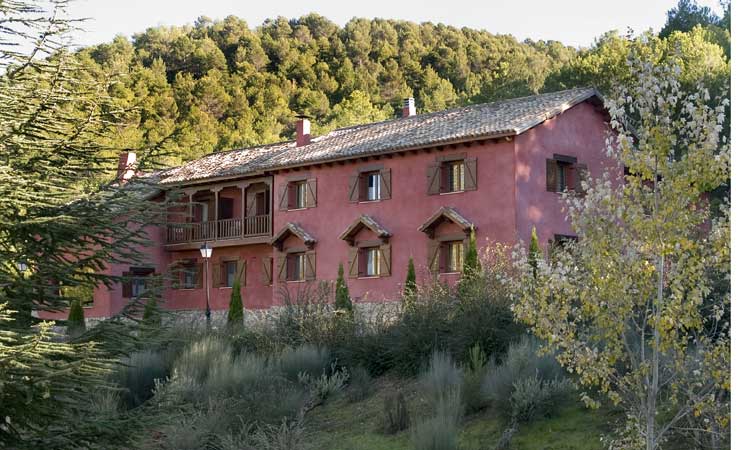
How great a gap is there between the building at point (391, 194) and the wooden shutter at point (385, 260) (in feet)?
0.11

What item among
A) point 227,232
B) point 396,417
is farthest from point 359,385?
point 227,232

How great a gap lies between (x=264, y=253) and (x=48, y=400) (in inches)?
1016

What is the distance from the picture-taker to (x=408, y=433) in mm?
15641

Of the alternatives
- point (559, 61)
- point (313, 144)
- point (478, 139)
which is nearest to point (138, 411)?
point (478, 139)

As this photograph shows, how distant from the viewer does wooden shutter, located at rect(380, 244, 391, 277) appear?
3017cm

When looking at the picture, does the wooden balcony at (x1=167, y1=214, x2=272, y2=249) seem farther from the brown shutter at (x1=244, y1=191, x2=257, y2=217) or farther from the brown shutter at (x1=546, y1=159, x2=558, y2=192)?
the brown shutter at (x1=546, y1=159, x2=558, y2=192)

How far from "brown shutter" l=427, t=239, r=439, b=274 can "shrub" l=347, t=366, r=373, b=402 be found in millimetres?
9753

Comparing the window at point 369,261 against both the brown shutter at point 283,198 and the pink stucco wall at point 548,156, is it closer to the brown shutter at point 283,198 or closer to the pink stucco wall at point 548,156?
the brown shutter at point 283,198

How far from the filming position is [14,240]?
34.4 ft

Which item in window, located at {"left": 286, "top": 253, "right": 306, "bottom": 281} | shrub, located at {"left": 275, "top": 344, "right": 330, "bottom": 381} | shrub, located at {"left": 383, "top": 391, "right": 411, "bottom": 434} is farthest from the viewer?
window, located at {"left": 286, "top": 253, "right": 306, "bottom": 281}

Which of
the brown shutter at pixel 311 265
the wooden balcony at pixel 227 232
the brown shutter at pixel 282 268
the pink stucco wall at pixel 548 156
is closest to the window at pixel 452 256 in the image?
the pink stucco wall at pixel 548 156

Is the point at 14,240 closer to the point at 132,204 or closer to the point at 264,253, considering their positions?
the point at 132,204

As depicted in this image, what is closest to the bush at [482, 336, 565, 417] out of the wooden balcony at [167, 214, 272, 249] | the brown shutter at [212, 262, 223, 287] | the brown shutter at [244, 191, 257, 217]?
the wooden balcony at [167, 214, 272, 249]

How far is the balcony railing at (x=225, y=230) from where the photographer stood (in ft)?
116
